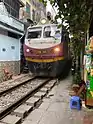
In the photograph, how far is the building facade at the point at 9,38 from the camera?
552 inches

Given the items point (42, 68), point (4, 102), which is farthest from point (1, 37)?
point (4, 102)

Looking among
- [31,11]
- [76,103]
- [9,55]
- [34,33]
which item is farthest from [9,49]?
[31,11]

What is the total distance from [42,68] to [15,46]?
3603 millimetres

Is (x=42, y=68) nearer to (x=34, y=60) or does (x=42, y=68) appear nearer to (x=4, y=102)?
(x=34, y=60)

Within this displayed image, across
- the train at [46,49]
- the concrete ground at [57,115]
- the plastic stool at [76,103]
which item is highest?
the train at [46,49]

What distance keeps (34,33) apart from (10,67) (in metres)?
2.77

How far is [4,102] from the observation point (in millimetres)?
7730

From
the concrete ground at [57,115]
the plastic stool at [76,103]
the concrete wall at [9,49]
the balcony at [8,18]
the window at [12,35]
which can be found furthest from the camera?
the window at [12,35]

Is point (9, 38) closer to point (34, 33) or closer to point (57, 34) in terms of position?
point (34, 33)

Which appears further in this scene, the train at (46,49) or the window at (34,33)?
the window at (34,33)

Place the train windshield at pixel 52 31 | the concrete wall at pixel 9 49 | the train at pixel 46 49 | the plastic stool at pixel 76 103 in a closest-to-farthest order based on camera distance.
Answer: the plastic stool at pixel 76 103, the train at pixel 46 49, the train windshield at pixel 52 31, the concrete wall at pixel 9 49

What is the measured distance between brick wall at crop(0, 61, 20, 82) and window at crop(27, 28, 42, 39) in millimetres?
2204

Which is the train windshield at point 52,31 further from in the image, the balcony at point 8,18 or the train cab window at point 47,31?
the balcony at point 8,18

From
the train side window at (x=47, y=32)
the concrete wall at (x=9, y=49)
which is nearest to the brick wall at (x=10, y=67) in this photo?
the concrete wall at (x=9, y=49)
